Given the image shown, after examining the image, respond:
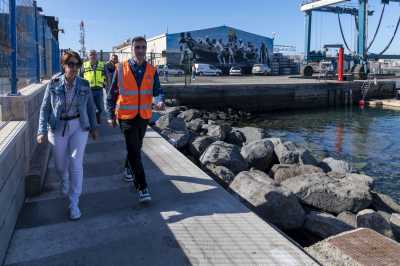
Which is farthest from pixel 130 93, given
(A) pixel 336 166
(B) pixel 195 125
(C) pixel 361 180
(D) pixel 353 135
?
(D) pixel 353 135

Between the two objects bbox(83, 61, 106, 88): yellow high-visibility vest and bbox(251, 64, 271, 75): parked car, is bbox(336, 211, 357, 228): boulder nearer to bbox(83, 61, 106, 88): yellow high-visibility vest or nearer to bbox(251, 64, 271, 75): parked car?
bbox(83, 61, 106, 88): yellow high-visibility vest

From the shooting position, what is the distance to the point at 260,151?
9805 mm

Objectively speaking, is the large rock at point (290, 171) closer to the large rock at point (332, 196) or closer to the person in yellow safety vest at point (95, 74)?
the large rock at point (332, 196)

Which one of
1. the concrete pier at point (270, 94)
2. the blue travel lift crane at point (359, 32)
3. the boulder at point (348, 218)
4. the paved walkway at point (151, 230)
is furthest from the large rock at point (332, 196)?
the blue travel lift crane at point (359, 32)

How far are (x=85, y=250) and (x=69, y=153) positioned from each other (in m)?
1.26

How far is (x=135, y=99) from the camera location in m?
5.09

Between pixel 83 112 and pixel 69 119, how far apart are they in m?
0.17

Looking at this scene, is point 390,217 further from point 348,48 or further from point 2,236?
point 348,48

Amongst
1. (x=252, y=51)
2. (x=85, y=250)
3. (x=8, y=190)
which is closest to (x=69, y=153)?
(x=8, y=190)

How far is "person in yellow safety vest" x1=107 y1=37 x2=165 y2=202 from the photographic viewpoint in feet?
16.6

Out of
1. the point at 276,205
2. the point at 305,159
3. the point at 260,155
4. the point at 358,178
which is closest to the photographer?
the point at 276,205

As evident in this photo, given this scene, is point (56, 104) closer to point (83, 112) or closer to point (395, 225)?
point (83, 112)

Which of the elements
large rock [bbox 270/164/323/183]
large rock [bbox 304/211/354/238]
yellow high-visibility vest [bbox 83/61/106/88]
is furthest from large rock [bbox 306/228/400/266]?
yellow high-visibility vest [bbox 83/61/106/88]

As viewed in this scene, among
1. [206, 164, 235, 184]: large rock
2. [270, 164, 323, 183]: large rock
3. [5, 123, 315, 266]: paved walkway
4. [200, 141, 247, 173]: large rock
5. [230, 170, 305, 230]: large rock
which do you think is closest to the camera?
[5, 123, 315, 266]: paved walkway
